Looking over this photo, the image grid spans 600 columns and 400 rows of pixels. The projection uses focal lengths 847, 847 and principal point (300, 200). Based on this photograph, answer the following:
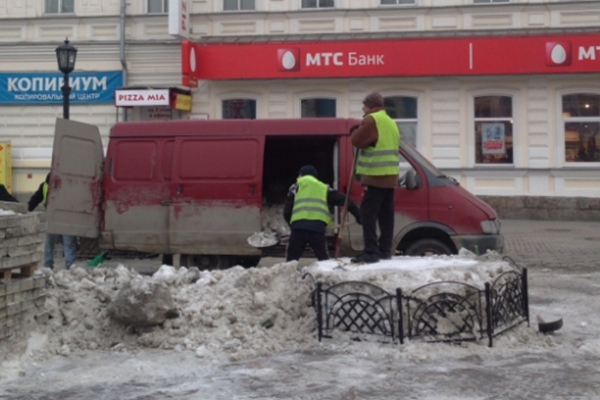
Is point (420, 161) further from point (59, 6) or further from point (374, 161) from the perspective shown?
point (59, 6)

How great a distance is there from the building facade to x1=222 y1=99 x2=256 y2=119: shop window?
0.03 metres

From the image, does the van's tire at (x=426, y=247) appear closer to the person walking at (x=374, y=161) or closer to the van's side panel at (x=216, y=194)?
the van's side panel at (x=216, y=194)

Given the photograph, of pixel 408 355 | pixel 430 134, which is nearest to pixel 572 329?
pixel 408 355

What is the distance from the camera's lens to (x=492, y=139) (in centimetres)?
2103

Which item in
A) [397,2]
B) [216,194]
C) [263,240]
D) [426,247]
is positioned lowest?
[426,247]

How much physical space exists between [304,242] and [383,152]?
1.88m

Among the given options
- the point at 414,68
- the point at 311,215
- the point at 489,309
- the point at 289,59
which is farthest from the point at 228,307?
the point at 289,59

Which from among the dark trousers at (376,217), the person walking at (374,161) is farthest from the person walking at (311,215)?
the person walking at (374,161)

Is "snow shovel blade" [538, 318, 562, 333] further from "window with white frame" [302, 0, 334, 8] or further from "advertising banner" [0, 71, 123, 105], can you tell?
"advertising banner" [0, 71, 123, 105]

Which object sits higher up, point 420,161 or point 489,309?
point 420,161

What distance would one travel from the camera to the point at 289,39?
70.2ft

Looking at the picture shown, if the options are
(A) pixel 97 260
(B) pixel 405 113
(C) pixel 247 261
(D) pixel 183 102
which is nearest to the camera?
(A) pixel 97 260

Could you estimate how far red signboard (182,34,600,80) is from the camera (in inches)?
794

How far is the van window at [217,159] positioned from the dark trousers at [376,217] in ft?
11.1
